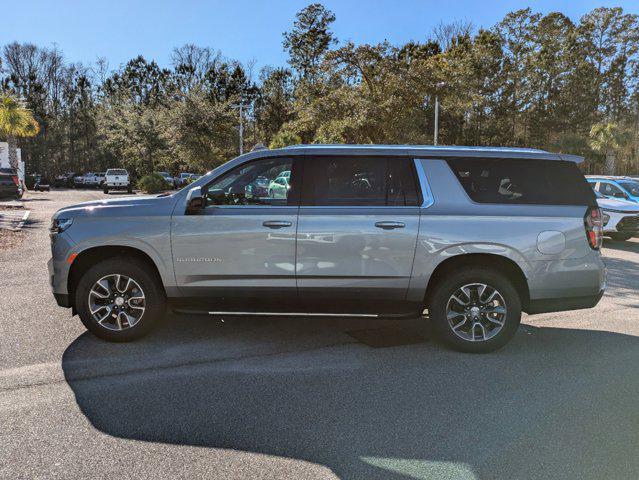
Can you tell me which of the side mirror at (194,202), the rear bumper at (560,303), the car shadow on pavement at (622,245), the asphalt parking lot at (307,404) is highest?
the side mirror at (194,202)


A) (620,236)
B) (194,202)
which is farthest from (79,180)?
(194,202)

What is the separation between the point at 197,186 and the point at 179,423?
232 centimetres

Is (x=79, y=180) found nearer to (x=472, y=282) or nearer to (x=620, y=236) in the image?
(x=620, y=236)

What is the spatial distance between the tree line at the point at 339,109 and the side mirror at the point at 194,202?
20569 mm

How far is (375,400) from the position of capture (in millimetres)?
3959

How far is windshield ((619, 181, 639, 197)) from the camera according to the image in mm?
Result: 14523

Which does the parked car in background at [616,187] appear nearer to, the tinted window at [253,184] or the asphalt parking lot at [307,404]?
the asphalt parking lot at [307,404]

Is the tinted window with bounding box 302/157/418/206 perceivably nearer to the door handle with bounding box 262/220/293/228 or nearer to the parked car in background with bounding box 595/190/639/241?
the door handle with bounding box 262/220/293/228

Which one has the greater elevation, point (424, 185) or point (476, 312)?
point (424, 185)

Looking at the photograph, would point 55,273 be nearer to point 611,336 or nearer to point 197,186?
point 197,186

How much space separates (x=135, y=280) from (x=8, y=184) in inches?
1008

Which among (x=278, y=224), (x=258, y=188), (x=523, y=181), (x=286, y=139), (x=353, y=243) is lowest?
(x=353, y=243)

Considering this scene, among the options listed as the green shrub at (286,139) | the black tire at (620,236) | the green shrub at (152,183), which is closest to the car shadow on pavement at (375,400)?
the black tire at (620,236)

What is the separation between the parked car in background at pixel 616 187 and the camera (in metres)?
14.5
